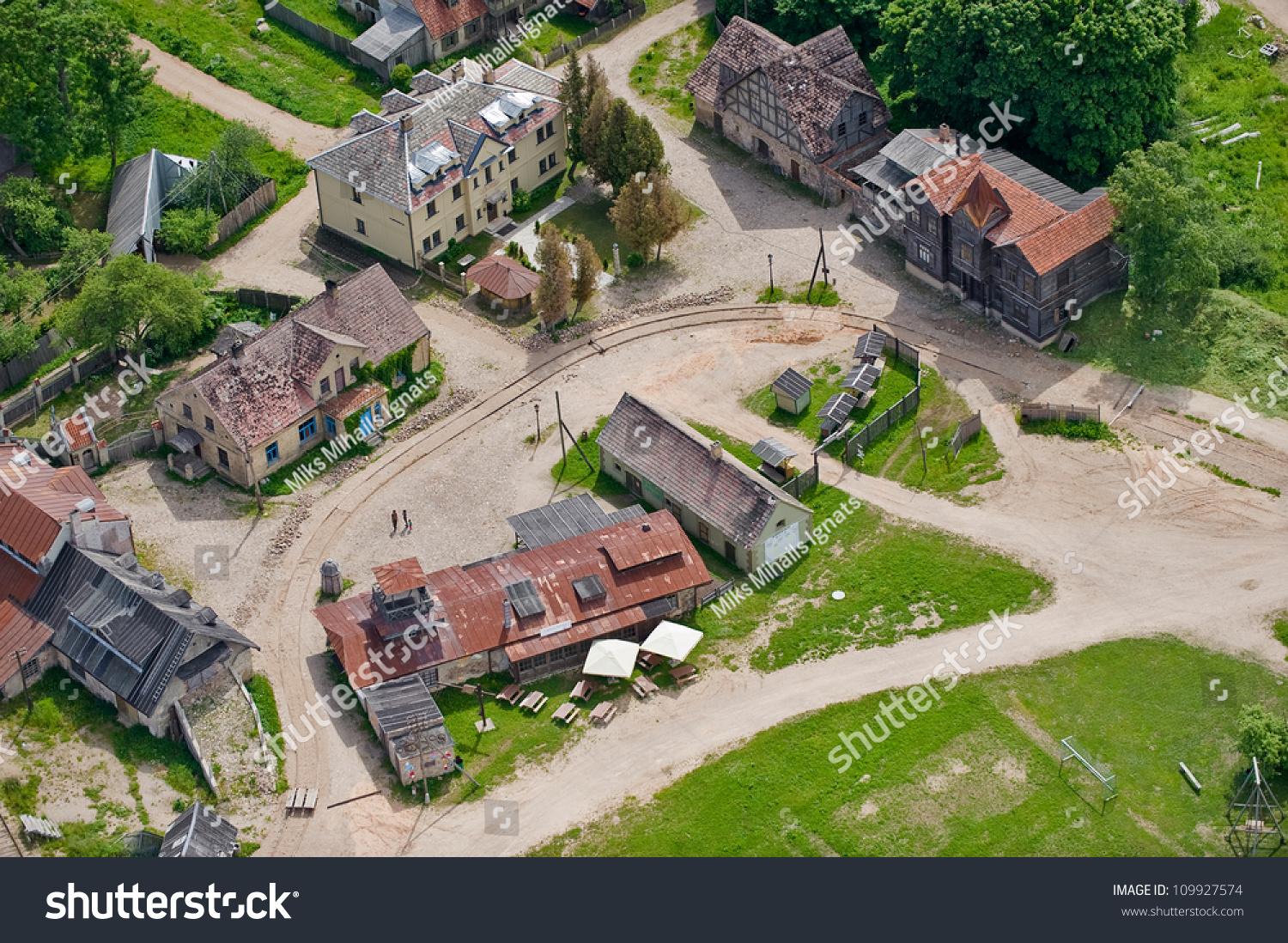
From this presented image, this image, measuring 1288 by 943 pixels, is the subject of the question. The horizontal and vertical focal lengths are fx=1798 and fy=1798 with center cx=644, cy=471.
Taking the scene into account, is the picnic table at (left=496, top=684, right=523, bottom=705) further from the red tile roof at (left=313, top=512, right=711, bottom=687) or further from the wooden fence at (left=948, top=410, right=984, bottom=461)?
the wooden fence at (left=948, top=410, right=984, bottom=461)

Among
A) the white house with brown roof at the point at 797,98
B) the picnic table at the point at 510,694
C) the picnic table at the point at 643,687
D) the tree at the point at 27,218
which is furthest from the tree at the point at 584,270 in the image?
the tree at the point at 27,218

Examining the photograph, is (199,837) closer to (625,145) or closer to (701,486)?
(701,486)

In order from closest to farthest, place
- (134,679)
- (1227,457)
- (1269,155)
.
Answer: (134,679) → (1227,457) → (1269,155)

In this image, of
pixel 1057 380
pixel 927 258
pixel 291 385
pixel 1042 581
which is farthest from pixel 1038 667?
pixel 291 385

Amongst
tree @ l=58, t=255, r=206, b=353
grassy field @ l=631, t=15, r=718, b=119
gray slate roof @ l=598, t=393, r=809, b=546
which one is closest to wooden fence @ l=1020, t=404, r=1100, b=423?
gray slate roof @ l=598, t=393, r=809, b=546

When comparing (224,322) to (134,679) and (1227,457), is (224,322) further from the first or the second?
(1227,457)

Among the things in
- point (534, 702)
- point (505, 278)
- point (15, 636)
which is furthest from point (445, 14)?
point (534, 702)
